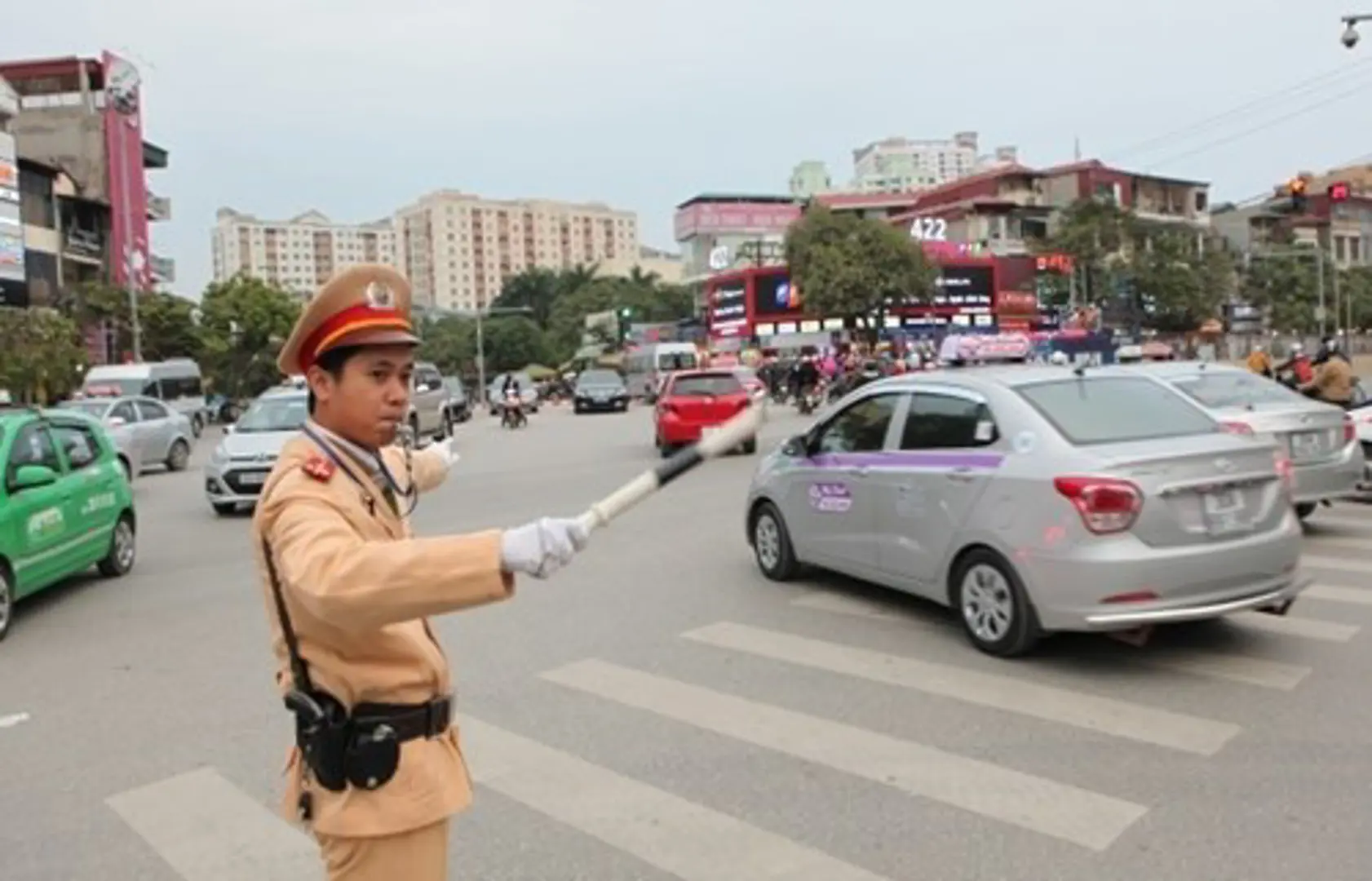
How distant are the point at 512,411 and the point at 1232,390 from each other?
25.5 m

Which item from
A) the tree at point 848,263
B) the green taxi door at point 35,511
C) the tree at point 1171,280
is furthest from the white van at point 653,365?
the green taxi door at point 35,511

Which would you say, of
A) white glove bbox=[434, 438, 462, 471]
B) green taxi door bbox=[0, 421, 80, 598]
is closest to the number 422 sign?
green taxi door bbox=[0, 421, 80, 598]

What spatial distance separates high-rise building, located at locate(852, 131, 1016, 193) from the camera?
121625mm

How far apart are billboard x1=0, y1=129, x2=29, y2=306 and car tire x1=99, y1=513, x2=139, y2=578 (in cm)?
3805

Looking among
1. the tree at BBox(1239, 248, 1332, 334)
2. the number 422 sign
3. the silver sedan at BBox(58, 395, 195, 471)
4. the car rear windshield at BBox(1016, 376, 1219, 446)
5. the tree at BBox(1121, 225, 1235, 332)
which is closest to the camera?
the car rear windshield at BBox(1016, 376, 1219, 446)

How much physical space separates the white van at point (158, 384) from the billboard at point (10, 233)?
9.58m

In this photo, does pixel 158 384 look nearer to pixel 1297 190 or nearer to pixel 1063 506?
pixel 1297 190

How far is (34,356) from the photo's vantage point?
33000mm

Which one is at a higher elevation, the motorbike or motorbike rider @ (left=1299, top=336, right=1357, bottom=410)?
motorbike rider @ (left=1299, top=336, right=1357, bottom=410)

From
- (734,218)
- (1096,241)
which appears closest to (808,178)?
(734,218)

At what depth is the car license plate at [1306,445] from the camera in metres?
9.70

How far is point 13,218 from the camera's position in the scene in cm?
4438

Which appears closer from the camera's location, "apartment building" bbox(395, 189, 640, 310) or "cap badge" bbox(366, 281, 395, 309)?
"cap badge" bbox(366, 281, 395, 309)

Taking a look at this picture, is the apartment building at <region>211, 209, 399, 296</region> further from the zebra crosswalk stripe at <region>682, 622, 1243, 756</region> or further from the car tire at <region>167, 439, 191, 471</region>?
the zebra crosswalk stripe at <region>682, 622, 1243, 756</region>
